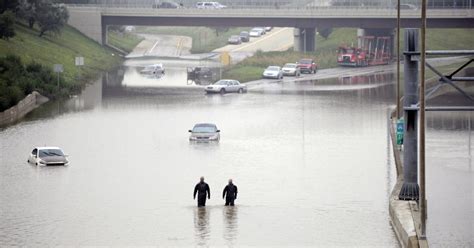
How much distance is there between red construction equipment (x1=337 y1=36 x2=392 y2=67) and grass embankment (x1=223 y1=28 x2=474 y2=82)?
242 cm

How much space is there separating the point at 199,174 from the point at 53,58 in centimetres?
5474

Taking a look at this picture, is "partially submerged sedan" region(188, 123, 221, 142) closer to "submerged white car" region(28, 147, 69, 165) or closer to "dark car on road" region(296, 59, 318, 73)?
"submerged white car" region(28, 147, 69, 165)

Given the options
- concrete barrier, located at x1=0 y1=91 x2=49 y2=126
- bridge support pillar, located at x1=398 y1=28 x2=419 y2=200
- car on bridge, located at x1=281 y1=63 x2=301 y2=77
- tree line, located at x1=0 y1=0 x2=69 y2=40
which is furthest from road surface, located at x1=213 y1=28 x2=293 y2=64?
bridge support pillar, located at x1=398 y1=28 x2=419 y2=200

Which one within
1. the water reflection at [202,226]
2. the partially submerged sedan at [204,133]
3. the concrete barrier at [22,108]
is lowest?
the water reflection at [202,226]

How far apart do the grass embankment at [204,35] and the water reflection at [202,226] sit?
117811 millimetres

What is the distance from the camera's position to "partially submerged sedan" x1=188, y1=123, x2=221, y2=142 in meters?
63.4

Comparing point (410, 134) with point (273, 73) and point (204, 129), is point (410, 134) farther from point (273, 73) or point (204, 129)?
point (273, 73)

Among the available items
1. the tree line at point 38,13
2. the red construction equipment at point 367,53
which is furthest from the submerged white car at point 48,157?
the red construction equipment at point 367,53

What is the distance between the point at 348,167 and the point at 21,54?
163 ft

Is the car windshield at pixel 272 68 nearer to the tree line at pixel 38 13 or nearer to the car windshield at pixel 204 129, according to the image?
the tree line at pixel 38 13

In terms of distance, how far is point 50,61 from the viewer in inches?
3991

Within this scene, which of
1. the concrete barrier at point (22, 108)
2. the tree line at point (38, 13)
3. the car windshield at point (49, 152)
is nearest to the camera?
the car windshield at point (49, 152)

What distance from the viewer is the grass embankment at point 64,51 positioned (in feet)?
325

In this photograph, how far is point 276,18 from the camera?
128 metres
